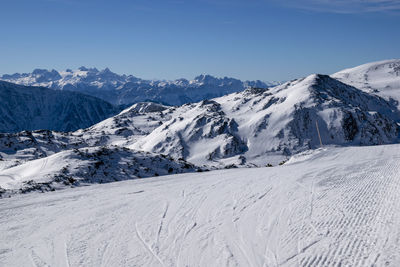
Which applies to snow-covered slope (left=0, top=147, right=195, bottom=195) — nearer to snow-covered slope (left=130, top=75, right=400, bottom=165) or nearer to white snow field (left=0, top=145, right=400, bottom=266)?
white snow field (left=0, top=145, right=400, bottom=266)

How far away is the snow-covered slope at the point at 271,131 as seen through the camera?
7012cm

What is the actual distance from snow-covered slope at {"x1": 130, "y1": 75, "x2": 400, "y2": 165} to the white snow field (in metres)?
49.3

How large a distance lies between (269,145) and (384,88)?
121 metres

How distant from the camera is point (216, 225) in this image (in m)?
10.4

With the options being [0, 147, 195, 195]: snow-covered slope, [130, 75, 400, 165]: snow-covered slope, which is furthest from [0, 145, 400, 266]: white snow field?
[130, 75, 400, 165]: snow-covered slope

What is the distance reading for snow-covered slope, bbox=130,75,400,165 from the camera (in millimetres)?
70125

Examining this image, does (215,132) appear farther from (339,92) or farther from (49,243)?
(49,243)

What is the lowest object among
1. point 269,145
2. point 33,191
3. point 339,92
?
point 269,145

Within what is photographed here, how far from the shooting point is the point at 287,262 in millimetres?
7582

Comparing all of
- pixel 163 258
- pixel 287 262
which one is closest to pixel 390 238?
pixel 287 262

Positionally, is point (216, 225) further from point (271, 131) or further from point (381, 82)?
point (381, 82)

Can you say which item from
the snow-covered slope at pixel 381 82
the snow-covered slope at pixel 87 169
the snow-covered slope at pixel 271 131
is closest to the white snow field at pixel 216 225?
the snow-covered slope at pixel 87 169

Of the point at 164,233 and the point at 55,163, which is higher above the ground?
the point at 55,163

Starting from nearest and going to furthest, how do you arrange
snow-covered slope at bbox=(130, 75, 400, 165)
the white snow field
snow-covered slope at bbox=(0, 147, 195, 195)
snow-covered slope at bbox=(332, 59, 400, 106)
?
the white snow field < snow-covered slope at bbox=(0, 147, 195, 195) < snow-covered slope at bbox=(130, 75, 400, 165) < snow-covered slope at bbox=(332, 59, 400, 106)
